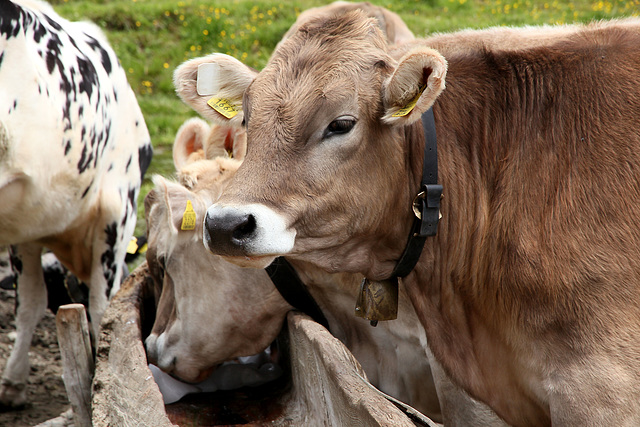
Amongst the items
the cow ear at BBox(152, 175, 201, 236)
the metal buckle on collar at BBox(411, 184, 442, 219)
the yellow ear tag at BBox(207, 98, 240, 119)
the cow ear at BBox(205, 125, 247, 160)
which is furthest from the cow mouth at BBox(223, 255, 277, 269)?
the cow ear at BBox(205, 125, 247, 160)

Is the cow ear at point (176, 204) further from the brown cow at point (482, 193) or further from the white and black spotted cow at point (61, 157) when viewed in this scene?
the white and black spotted cow at point (61, 157)

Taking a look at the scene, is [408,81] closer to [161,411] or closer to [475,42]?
[475,42]

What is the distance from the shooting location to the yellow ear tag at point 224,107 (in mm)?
2494

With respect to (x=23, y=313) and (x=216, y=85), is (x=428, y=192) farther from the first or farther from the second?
(x=23, y=313)

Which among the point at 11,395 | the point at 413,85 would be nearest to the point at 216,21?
the point at 11,395

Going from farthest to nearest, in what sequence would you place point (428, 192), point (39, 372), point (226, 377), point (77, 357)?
point (39, 372) < point (226, 377) < point (77, 357) < point (428, 192)

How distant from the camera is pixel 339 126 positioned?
210cm

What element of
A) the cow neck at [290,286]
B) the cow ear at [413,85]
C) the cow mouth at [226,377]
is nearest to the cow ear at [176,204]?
the cow neck at [290,286]

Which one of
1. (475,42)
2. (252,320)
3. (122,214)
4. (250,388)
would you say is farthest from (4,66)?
(475,42)

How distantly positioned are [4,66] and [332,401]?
220cm

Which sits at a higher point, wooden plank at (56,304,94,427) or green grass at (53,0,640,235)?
wooden plank at (56,304,94,427)

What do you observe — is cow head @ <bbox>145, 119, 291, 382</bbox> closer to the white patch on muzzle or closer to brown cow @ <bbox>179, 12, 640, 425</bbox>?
brown cow @ <bbox>179, 12, 640, 425</bbox>

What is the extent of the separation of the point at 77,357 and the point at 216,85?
144 centimetres

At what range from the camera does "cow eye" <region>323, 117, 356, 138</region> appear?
210 centimetres
